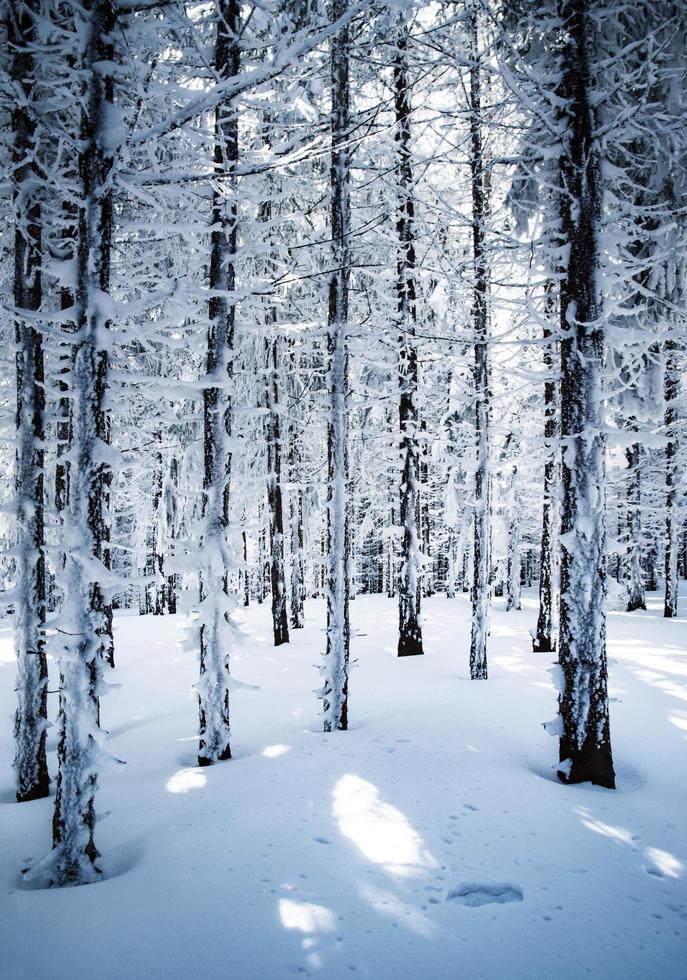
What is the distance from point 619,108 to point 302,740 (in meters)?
7.81

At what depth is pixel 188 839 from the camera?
3.85 m

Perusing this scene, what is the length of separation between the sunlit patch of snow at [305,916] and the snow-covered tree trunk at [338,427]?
11.0 ft

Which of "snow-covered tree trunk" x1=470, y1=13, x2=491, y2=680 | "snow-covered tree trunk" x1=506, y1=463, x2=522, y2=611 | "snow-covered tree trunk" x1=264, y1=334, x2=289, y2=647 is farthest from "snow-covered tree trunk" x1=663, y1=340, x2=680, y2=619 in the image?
"snow-covered tree trunk" x1=264, y1=334, x2=289, y2=647

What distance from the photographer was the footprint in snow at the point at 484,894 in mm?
3171

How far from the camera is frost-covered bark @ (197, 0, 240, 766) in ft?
18.4

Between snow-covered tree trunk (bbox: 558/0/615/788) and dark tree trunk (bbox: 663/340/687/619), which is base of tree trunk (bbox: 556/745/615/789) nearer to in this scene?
snow-covered tree trunk (bbox: 558/0/615/788)

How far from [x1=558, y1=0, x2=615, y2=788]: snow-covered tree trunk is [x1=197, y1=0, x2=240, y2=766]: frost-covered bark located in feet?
11.6

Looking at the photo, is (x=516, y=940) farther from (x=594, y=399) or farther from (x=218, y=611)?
(x=594, y=399)

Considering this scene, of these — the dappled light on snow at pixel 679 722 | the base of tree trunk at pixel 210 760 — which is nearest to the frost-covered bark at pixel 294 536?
the base of tree trunk at pixel 210 760

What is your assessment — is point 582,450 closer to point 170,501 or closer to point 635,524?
point 170,501

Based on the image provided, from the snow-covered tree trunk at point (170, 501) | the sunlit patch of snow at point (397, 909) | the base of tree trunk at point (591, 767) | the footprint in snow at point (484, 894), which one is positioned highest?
the snow-covered tree trunk at point (170, 501)

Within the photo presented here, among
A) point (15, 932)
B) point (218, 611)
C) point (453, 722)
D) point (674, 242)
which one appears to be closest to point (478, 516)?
point (453, 722)

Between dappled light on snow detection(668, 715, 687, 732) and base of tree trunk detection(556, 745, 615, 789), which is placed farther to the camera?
dappled light on snow detection(668, 715, 687, 732)

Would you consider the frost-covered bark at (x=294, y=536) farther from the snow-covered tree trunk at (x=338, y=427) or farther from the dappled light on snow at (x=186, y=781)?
the dappled light on snow at (x=186, y=781)
